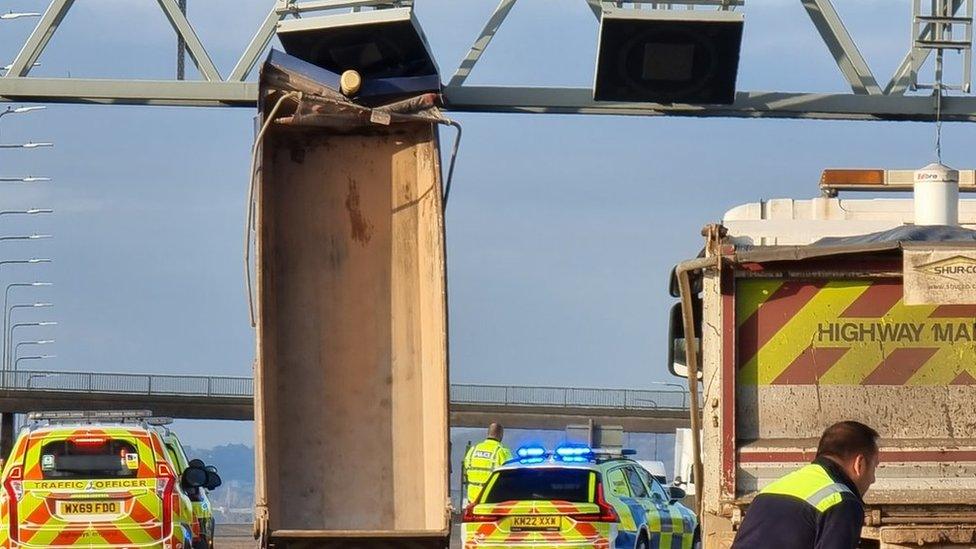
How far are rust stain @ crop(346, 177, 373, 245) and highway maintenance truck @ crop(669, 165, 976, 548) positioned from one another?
3132 mm

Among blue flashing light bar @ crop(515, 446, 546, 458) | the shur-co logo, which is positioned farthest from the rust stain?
blue flashing light bar @ crop(515, 446, 546, 458)

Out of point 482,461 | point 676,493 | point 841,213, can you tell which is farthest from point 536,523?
point 841,213

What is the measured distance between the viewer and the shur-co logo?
10062 millimetres

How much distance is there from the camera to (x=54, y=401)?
66.9 m

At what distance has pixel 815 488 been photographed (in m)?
7.05

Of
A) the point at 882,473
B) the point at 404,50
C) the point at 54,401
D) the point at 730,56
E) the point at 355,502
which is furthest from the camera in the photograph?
the point at 54,401

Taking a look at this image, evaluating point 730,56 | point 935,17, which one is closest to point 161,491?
point 730,56

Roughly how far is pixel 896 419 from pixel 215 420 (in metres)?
59.3

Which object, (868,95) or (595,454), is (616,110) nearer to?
(868,95)

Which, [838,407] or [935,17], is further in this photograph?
[935,17]

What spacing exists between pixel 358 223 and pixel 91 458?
5176mm

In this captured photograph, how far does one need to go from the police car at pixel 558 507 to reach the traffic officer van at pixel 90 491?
3218 mm

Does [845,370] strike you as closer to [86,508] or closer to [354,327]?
[354,327]

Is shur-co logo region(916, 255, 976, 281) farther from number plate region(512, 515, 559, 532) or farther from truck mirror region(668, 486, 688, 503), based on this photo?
truck mirror region(668, 486, 688, 503)
